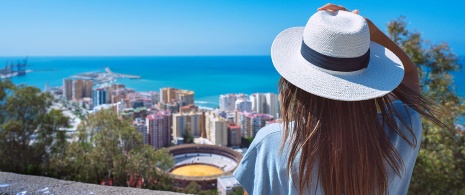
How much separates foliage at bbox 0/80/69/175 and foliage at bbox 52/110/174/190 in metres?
0.39

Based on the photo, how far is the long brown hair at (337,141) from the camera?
0.59 metres

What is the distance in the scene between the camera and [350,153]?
0.59 m

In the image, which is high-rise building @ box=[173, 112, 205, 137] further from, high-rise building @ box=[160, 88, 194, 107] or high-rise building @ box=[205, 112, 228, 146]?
high-rise building @ box=[160, 88, 194, 107]

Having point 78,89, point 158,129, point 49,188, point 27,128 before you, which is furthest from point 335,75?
point 78,89

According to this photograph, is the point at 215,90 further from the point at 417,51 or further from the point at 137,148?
the point at 417,51

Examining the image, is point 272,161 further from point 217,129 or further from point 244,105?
point 244,105

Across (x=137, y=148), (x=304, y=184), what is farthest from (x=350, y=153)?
(x=137, y=148)

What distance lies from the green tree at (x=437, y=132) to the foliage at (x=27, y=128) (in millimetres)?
5461

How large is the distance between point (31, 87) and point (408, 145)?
Result: 6.98 metres

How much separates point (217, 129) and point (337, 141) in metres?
23.6

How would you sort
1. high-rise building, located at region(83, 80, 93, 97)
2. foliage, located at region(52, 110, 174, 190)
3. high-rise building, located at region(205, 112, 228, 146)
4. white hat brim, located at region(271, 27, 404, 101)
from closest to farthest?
white hat brim, located at region(271, 27, 404, 101) → foliage, located at region(52, 110, 174, 190) → high-rise building, located at region(205, 112, 228, 146) → high-rise building, located at region(83, 80, 93, 97)

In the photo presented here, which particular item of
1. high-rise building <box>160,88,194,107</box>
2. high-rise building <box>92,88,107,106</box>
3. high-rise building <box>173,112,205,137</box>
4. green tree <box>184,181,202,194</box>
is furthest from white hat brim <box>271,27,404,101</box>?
high-rise building <box>92,88,107,106</box>

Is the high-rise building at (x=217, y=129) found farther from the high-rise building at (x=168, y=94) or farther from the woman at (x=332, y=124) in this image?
the woman at (x=332, y=124)

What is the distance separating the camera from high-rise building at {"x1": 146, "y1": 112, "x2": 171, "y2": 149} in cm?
1967
